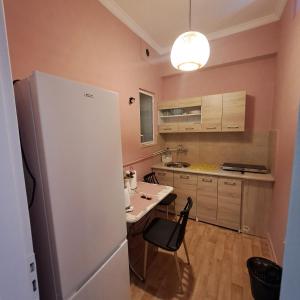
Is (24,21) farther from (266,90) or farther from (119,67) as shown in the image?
(266,90)

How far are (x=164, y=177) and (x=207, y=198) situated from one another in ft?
2.54

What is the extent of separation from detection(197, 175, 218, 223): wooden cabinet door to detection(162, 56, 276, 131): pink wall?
1.12 meters

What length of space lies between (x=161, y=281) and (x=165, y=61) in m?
3.31

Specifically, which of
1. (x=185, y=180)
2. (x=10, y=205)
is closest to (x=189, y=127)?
(x=185, y=180)

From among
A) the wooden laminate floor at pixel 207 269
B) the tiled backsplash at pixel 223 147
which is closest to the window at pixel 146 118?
the tiled backsplash at pixel 223 147

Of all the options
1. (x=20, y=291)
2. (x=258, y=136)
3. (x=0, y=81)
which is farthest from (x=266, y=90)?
(x=20, y=291)

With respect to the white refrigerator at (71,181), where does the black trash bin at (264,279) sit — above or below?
below

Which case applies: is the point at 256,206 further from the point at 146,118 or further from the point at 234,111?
the point at 146,118

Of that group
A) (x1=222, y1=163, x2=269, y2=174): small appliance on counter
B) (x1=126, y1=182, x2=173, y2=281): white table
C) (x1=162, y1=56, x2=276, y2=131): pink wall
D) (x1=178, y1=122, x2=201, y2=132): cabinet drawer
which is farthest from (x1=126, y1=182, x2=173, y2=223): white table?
(x1=162, y1=56, x2=276, y2=131): pink wall

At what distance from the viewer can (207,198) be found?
102 inches

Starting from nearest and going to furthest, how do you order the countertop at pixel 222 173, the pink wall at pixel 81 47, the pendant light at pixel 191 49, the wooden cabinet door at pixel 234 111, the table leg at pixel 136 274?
the pink wall at pixel 81 47 < the pendant light at pixel 191 49 < the table leg at pixel 136 274 < the countertop at pixel 222 173 < the wooden cabinet door at pixel 234 111

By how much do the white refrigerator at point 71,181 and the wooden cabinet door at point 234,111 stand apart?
78.7 inches

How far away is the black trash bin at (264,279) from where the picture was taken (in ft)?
4.13

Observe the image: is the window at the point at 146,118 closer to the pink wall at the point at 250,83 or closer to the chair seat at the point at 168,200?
the pink wall at the point at 250,83
